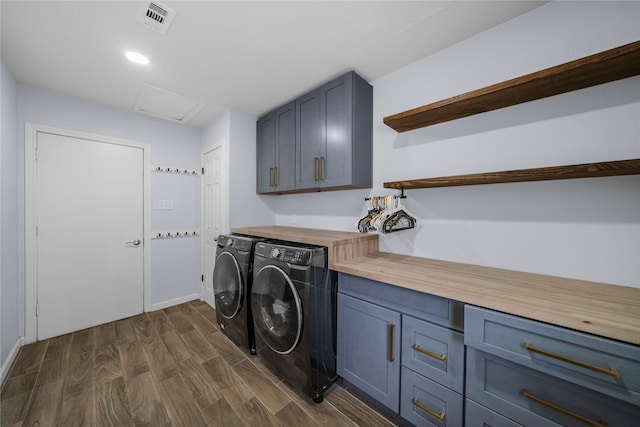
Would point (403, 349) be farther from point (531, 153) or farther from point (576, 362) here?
point (531, 153)

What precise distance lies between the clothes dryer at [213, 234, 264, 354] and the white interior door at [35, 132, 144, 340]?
4.01 feet

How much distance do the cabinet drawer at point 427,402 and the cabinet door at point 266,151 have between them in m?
2.09

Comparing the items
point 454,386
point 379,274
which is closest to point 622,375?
point 454,386

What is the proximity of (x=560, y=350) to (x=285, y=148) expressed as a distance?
2340 millimetres

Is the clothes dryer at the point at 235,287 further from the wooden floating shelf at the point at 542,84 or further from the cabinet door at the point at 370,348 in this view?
the wooden floating shelf at the point at 542,84

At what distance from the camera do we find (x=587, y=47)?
1178mm

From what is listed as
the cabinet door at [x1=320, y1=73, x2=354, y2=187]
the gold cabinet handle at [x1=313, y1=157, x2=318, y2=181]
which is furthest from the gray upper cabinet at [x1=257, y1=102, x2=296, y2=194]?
the cabinet door at [x1=320, y1=73, x2=354, y2=187]

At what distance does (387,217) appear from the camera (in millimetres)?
1631

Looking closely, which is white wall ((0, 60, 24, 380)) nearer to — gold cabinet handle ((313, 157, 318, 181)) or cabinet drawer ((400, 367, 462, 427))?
gold cabinet handle ((313, 157, 318, 181))

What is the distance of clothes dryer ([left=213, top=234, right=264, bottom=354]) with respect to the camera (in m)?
1.96

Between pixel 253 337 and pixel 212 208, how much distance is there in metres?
1.67

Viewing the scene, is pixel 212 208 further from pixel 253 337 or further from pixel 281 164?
pixel 253 337

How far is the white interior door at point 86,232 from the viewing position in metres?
2.20

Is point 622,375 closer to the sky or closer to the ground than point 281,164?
closer to the ground
